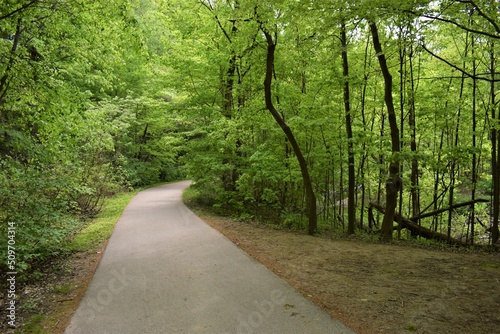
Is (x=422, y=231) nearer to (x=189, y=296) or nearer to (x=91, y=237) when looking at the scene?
(x=189, y=296)

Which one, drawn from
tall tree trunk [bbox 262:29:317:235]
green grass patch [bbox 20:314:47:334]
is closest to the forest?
tall tree trunk [bbox 262:29:317:235]

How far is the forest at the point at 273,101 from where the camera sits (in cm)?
598

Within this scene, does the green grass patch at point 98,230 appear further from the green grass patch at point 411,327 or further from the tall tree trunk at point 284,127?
the green grass patch at point 411,327

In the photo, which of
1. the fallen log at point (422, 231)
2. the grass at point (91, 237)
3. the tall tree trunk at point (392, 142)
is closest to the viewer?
the grass at point (91, 237)

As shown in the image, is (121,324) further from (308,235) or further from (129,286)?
(308,235)

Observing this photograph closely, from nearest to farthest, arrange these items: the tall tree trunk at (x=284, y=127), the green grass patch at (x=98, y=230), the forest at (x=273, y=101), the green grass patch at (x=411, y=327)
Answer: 1. the green grass patch at (x=411, y=327)
2. the forest at (x=273, y=101)
3. the green grass patch at (x=98, y=230)
4. the tall tree trunk at (x=284, y=127)

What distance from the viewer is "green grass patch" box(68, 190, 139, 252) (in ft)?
26.0

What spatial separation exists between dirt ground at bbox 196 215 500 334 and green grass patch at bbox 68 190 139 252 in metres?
3.66

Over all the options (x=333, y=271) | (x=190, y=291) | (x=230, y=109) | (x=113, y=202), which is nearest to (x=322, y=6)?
(x=333, y=271)

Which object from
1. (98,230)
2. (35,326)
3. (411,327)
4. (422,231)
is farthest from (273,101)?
(35,326)

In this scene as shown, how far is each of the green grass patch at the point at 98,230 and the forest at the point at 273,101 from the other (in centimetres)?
48

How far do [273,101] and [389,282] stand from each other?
752 centimetres

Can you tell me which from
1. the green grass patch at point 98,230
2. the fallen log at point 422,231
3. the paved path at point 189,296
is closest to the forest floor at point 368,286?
the paved path at point 189,296

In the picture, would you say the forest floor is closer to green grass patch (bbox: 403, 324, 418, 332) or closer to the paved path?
green grass patch (bbox: 403, 324, 418, 332)
